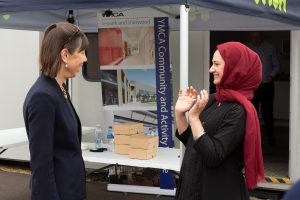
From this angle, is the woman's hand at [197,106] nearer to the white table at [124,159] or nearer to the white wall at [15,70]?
the white table at [124,159]

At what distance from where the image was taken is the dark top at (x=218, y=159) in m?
2.20

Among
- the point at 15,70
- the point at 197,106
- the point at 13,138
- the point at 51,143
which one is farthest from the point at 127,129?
the point at 15,70

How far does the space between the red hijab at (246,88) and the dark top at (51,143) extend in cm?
80

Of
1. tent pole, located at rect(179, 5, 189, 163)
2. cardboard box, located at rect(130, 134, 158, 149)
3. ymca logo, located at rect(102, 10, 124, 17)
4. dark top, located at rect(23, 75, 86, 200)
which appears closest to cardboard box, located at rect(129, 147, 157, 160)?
cardboard box, located at rect(130, 134, 158, 149)

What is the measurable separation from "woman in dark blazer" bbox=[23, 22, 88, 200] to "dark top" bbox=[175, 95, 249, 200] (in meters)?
0.57

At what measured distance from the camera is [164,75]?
5.14 metres

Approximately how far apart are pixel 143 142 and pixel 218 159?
226cm

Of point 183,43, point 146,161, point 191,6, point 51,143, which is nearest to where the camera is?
point 51,143

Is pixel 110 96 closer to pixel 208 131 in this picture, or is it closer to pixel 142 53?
pixel 142 53

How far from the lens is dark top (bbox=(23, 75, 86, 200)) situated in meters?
2.11

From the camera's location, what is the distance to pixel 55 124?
2166mm

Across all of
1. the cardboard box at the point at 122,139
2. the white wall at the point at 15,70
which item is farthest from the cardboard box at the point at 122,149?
the white wall at the point at 15,70

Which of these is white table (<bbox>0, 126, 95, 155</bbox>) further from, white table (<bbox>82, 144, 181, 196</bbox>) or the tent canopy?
the tent canopy

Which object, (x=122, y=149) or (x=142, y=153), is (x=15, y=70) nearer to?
(x=122, y=149)
